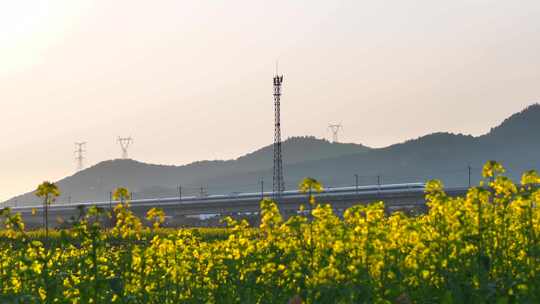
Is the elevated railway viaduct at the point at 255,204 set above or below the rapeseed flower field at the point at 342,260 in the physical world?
below

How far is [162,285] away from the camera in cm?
1270

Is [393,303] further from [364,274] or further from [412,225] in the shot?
[412,225]

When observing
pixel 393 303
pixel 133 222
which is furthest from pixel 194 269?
pixel 393 303

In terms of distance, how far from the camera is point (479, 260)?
9.95 m

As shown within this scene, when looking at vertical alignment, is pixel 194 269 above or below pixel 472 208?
below

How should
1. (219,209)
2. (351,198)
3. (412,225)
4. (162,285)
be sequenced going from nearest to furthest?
(412,225) < (162,285) < (351,198) < (219,209)

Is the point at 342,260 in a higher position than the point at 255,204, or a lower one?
higher

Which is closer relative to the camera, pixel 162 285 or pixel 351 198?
pixel 162 285

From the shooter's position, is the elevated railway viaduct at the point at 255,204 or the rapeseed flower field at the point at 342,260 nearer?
the rapeseed flower field at the point at 342,260

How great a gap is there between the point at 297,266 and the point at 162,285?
271 centimetres

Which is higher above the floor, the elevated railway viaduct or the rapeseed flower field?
the rapeseed flower field

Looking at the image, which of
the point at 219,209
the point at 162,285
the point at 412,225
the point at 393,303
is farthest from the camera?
the point at 219,209

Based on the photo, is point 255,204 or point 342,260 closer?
point 342,260

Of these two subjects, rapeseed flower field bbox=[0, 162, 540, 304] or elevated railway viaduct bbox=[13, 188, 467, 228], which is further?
elevated railway viaduct bbox=[13, 188, 467, 228]
